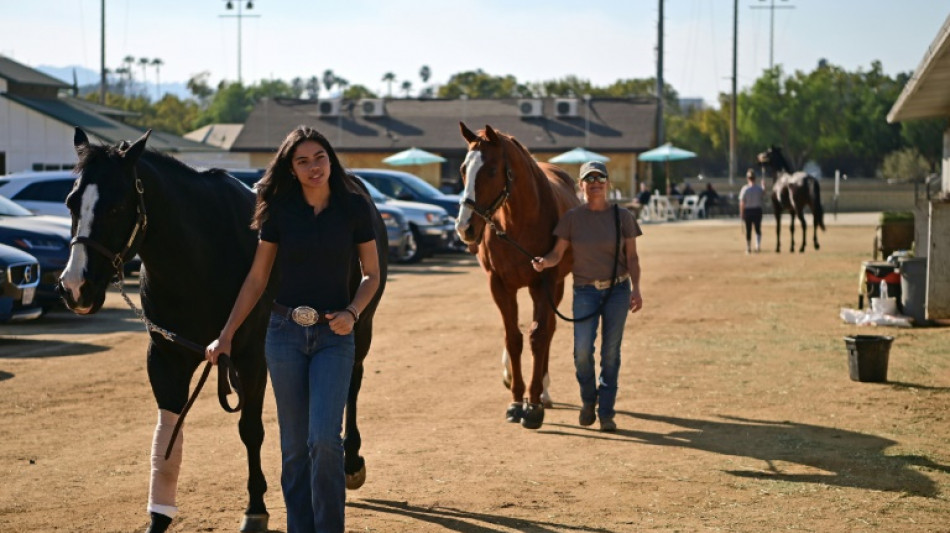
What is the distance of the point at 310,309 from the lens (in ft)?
20.0

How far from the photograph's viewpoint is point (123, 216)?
22.4 ft

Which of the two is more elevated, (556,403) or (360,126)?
(360,126)

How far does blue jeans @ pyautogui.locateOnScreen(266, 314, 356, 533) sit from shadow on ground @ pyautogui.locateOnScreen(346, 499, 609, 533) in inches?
56.0

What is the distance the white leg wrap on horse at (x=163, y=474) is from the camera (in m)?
7.05

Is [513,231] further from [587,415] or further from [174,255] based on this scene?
[174,255]

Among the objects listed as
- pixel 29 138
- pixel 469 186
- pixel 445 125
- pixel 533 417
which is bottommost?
pixel 533 417

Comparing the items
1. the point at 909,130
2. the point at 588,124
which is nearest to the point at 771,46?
the point at 909,130

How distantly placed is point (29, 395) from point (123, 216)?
5.71 m

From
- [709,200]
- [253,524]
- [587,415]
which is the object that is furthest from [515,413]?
[709,200]

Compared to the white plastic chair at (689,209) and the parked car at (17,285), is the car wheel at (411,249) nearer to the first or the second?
the parked car at (17,285)

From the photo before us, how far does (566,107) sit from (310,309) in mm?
62694

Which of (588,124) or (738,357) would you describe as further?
(588,124)

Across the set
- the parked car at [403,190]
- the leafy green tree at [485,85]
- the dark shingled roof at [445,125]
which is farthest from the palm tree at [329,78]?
the parked car at [403,190]

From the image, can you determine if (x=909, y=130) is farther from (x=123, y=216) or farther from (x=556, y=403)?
(x=123, y=216)
